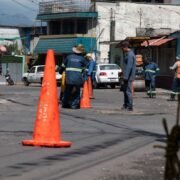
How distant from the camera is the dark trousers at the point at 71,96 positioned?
17516 mm

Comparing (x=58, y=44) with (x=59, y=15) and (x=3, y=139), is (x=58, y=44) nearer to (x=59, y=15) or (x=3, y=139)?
(x=59, y=15)

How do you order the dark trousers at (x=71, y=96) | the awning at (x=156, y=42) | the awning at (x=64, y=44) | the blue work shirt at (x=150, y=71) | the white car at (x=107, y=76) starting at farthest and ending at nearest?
1. the awning at (x=64, y=44)
2. the white car at (x=107, y=76)
3. the awning at (x=156, y=42)
4. the blue work shirt at (x=150, y=71)
5. the dark trousers at (x=71, y=96)

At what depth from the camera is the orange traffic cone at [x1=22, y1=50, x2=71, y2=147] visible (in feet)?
31.8

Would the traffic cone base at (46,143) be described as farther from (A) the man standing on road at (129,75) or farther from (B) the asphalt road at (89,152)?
(A) the man standing on road at (129,75)

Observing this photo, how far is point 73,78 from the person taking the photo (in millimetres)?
17281

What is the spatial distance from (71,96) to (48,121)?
7780 mm

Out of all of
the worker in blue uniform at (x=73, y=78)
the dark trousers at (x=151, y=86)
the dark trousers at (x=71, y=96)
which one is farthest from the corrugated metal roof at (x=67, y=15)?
the dark trousers at (x=71, y=96)

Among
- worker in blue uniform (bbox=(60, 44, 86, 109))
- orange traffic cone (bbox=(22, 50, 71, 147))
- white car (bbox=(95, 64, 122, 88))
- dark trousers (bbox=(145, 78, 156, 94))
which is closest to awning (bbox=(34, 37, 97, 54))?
white car (bbox=(95, 64, 122, 88))

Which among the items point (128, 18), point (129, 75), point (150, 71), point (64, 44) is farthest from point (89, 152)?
point (64, 44)

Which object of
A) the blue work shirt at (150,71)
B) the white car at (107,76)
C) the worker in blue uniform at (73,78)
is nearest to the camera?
the worker in blue uniform at (73,78)

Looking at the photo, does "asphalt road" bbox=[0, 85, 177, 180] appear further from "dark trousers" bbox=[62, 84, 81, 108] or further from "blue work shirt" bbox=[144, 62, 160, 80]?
"blue work shirt" bbox=[144, 62, 160, 80]

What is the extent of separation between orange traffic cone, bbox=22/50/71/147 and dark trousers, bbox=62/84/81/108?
722cm

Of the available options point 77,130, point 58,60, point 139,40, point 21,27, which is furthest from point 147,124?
point 21,27

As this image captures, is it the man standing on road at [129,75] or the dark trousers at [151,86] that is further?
the dark trousers at [151,86]
